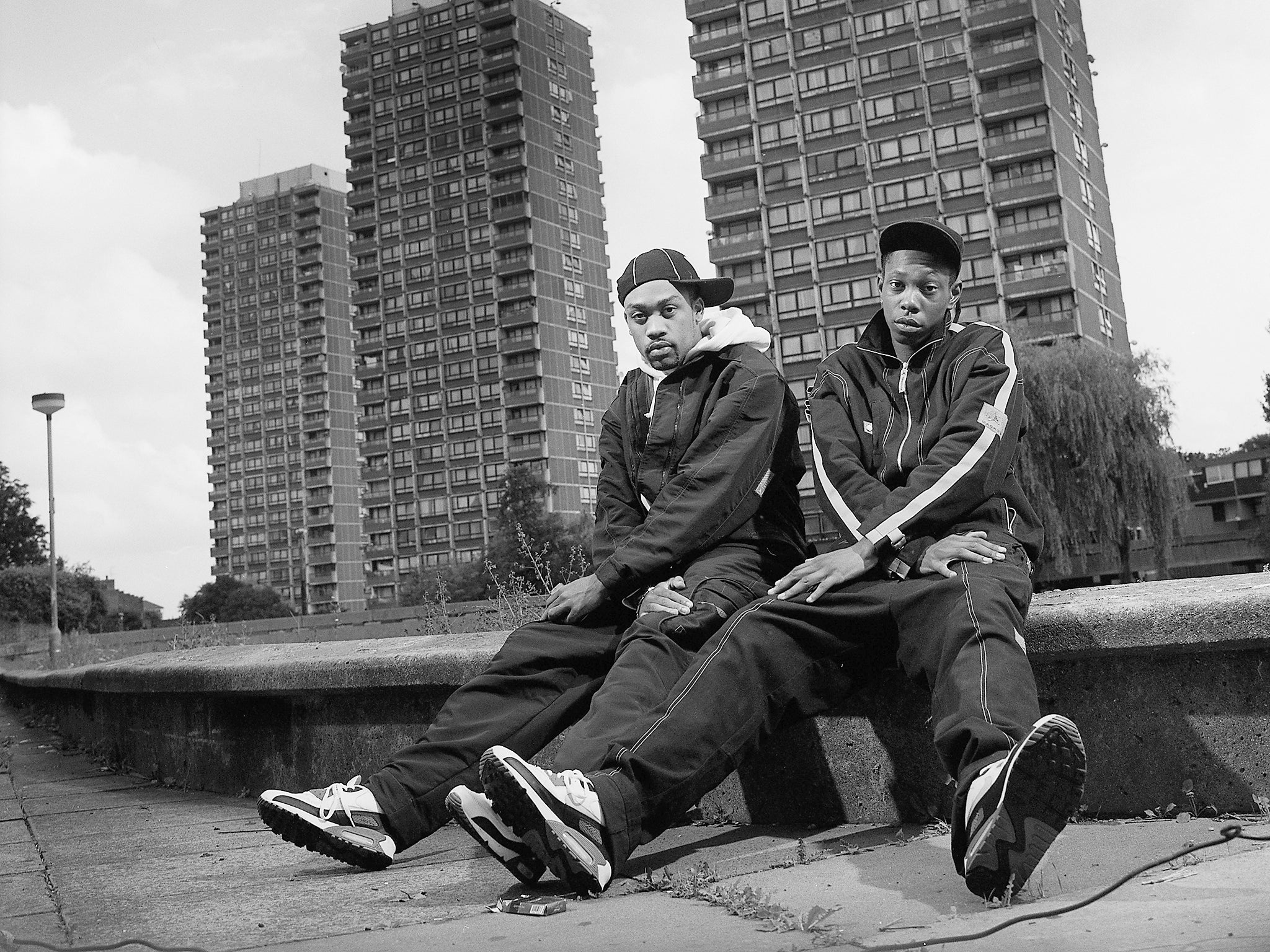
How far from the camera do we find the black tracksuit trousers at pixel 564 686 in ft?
10.3

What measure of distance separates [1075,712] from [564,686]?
1.40 metres

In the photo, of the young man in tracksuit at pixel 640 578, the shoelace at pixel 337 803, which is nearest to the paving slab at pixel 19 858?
the young man in tracksuit at pixel 640 578

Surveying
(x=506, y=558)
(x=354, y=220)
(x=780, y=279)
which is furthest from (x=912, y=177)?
(x=354, y=220)

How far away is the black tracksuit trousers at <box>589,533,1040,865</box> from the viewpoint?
8.63 feet

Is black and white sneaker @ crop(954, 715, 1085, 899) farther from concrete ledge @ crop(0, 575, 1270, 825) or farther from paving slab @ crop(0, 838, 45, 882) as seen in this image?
paving slab @ crop(0, 838, 45, 882)

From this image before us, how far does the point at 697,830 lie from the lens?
12.2 feet

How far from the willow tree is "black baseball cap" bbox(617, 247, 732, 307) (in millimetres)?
33767

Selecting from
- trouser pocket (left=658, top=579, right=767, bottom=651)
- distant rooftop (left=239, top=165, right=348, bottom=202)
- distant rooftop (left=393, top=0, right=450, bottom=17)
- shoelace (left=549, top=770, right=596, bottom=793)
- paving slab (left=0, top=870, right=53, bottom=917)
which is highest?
distant rooftop (left=393, top=0, right=450, bottom=17)

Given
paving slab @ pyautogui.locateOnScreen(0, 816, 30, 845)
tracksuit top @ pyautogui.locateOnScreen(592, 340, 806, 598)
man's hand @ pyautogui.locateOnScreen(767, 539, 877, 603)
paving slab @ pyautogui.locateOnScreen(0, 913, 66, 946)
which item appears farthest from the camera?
paving slab @ pyautogui.locateOnScreen(0, 816, 30, 845)

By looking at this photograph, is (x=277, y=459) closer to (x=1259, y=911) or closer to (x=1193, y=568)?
(x=1193, y=568)

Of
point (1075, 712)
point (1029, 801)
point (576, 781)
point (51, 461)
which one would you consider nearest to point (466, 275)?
point (51, 461)

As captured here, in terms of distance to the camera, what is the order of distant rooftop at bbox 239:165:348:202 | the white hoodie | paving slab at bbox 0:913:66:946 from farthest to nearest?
distant rooftop at bbox 239:165:348:202
the white hoodie
paving slab at bbox 0:913:66:946

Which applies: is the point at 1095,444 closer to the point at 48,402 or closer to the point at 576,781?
the point at 48,402

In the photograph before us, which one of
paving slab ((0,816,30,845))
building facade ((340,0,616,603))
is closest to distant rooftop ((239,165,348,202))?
building facade ((340,0,616,603))
